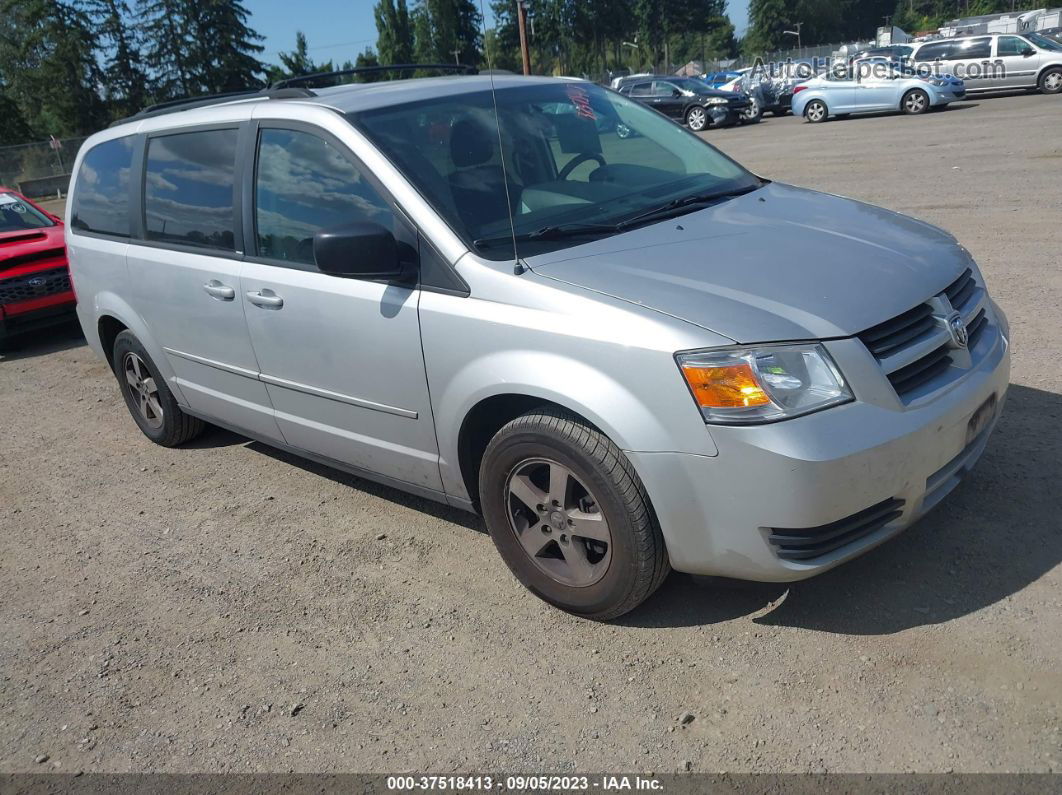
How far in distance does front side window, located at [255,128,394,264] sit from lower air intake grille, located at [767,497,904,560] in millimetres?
1870

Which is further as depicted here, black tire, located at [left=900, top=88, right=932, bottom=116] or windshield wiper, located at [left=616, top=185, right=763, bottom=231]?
black tire, located at [left=900, top=88, right=932, bottom=116]

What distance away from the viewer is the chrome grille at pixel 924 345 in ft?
9.55

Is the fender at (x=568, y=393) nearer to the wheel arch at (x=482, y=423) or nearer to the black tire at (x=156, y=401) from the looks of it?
the wheel arch at (x=482, y=423)

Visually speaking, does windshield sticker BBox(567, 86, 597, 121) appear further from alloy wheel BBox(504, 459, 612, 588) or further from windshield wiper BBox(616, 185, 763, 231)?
alloy wheel BBox(504, 459, 612, 588)

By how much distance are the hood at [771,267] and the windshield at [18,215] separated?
27.9 ft

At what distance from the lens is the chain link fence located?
3575cm

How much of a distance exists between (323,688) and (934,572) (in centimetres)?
221

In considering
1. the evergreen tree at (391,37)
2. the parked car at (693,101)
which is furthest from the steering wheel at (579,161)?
the evergreen tree at (391,37)

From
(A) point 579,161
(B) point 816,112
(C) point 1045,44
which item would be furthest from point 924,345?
(C) point 1045,44

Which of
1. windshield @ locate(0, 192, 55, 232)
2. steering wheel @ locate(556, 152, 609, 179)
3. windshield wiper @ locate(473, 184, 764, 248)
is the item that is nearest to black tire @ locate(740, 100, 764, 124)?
windshield @ locate(0, 192, 55, 232)

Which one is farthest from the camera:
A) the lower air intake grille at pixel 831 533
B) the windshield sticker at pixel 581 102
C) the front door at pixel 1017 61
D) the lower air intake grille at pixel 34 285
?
the front door at pixel 1017 61

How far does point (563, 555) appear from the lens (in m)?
3.34

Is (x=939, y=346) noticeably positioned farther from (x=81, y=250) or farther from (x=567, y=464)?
(x=81, y=250)

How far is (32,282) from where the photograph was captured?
8836 mm
